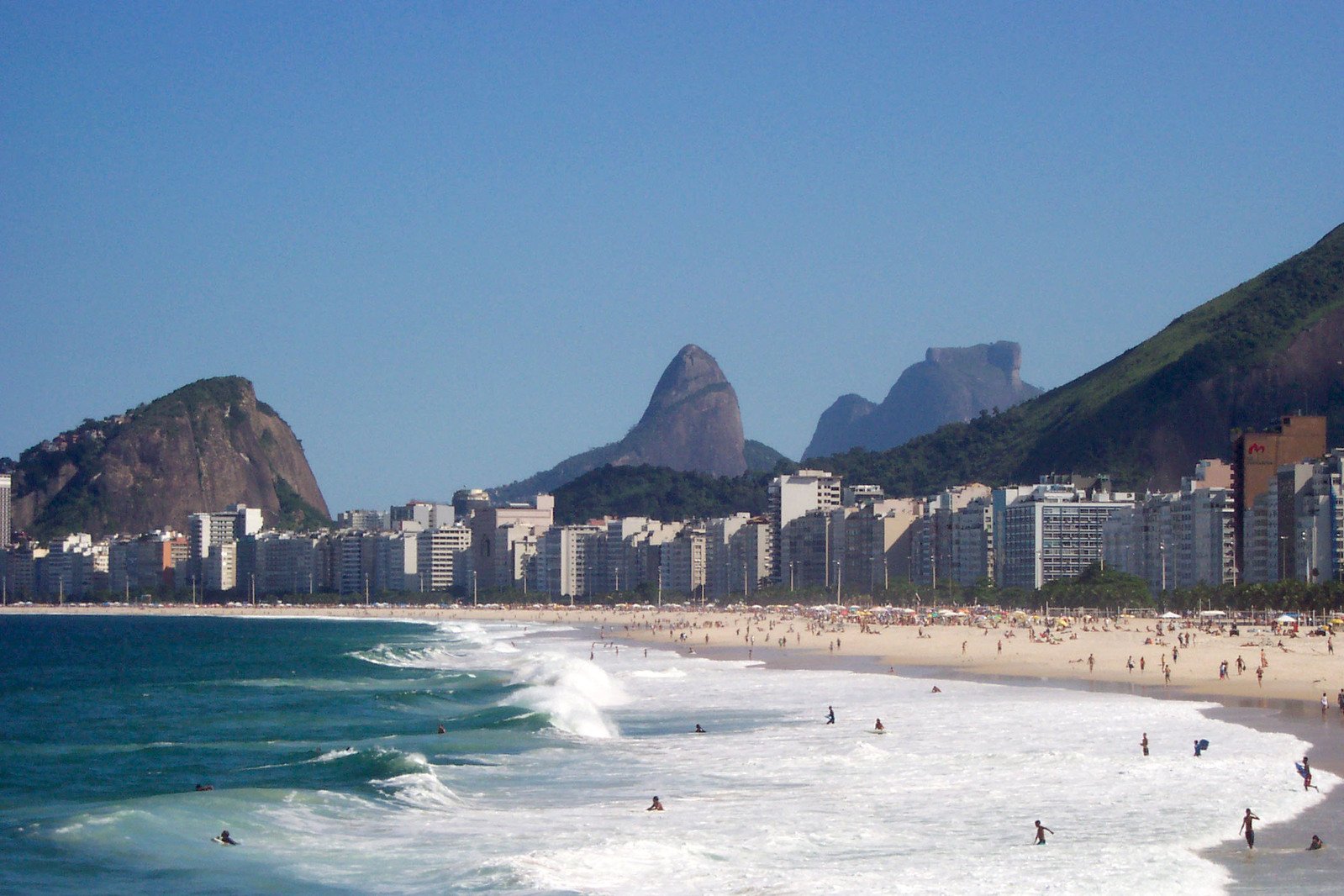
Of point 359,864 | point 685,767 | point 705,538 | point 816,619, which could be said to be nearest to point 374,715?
point 685,767

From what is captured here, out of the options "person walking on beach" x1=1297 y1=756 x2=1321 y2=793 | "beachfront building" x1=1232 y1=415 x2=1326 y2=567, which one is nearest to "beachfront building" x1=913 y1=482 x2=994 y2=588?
"beachfront building" x1=1232 y1=415 x2=1326 y2=567

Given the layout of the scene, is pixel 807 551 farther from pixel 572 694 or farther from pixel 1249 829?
pixel 1249 829

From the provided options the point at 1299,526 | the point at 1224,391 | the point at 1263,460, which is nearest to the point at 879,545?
the point at 1224,391

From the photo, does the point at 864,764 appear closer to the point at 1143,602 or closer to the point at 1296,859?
the point at 1296,859

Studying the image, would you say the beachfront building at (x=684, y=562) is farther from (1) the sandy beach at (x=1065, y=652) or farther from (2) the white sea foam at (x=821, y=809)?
(2) the white sea foam at (x=821, y=809)

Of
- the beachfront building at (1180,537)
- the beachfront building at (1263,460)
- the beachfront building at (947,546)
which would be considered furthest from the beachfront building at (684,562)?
the beachfront building at (1263,460)
